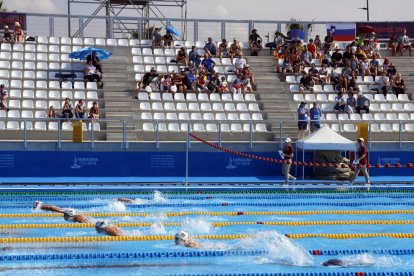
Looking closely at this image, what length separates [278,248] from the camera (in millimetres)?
9898

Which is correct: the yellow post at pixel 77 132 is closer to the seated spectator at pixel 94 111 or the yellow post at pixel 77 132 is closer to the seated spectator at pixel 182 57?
the seated spectator at pixel 94 111

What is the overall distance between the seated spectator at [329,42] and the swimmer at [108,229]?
14.9m

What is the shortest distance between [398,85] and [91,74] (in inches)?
332

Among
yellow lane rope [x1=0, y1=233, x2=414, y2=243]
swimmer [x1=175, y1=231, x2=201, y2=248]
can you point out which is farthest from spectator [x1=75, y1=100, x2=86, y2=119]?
swimmer [x1=175, y1=231, x2=201, y2=248]

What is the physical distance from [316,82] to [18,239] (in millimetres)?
13725

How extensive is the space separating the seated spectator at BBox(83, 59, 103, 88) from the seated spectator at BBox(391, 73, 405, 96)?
8063 millimetres

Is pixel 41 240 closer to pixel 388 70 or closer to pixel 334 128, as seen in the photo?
pixel 334 128

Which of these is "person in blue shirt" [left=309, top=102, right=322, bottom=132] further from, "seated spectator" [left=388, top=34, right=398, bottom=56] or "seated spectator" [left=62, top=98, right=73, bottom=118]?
"seated spectator" [left=388, top=34, right=398, bottom=56]

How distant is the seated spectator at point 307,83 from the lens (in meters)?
22.4

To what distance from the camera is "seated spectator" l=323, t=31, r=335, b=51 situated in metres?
24.6

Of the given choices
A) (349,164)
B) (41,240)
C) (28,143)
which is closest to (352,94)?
(349,164)

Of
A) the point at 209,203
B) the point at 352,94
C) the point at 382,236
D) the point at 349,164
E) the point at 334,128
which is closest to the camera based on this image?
the point at 382,236

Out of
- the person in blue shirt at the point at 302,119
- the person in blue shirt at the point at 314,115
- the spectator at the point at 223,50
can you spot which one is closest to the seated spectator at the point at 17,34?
the spectator at the point at 223,50

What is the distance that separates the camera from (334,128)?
2027cm
